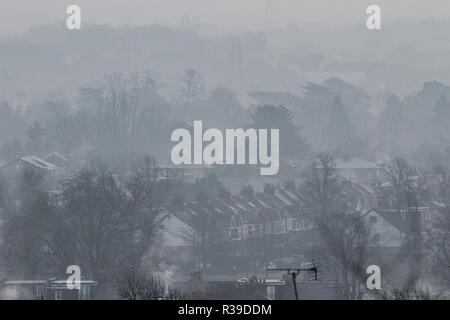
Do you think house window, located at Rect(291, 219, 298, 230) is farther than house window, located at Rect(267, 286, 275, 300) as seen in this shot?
Yes

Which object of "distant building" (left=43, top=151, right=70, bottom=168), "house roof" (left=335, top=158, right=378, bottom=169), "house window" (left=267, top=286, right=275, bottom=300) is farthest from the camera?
"house roof" (left=335, top=158, right=378, bottom=169)

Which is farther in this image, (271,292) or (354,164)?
(354,164)

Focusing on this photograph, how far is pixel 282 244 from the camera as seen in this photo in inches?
1518

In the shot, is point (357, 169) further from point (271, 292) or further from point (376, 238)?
point (271, 292)


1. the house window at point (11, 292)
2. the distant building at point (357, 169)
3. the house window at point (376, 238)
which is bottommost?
the house window at point (11, 292)

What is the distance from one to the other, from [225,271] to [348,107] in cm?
3460

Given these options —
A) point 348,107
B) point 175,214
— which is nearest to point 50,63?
point 348,107

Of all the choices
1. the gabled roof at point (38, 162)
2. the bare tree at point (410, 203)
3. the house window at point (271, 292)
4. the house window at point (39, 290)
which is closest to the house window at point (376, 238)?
the bare tree at point (410, 203)

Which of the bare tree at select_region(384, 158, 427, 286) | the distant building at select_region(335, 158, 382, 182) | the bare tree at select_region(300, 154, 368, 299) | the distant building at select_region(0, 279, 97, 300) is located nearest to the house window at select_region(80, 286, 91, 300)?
the distant building at select_region(0, 279, 97, 300)

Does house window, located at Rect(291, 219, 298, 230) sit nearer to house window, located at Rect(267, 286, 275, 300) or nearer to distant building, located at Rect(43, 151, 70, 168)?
distant building, located at Rect(43, 151, 70, 168)

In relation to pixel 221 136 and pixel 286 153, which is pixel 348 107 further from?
pixel 286 153

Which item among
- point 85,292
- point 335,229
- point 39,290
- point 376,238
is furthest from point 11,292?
point 376,238

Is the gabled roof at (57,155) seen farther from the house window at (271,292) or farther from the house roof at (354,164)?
the house window at (271,292)

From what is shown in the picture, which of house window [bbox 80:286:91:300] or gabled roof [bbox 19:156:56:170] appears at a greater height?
gabled roof [bbox 19:156:56:170]
